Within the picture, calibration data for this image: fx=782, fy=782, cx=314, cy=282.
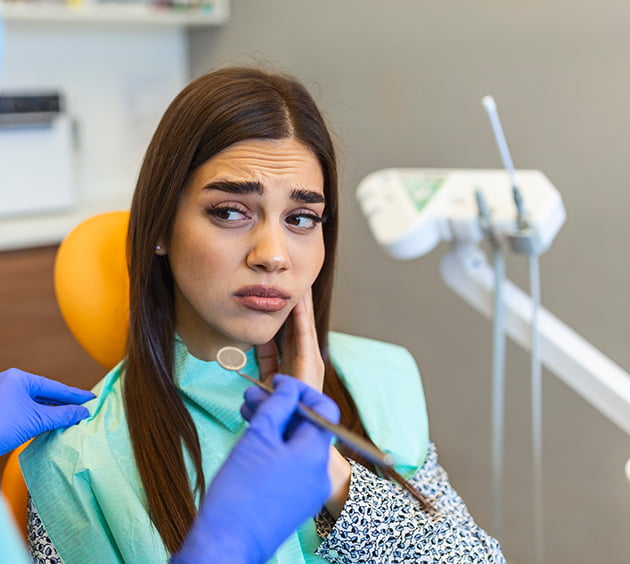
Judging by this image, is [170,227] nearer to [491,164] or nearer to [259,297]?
[259,297]

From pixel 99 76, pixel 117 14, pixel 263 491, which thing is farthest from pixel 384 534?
pixel 99 76

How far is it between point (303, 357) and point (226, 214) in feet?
0.81

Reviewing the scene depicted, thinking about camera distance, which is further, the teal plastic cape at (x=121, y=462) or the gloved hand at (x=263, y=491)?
the teal plastic cape at (x=121, y=462)

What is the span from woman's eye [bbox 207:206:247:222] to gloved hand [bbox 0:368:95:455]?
31cm

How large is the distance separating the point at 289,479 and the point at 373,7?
1.88 metres

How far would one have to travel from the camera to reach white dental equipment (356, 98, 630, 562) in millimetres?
1301

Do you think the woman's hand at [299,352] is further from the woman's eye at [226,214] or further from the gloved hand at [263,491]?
the gloved hand at [263,491]

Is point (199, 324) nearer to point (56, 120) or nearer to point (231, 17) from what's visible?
point (56, 120)

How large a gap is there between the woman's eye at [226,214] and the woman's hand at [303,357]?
20 centimetres

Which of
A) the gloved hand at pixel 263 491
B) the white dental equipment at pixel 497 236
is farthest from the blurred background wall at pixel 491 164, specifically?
the gloved hand at pixel 263 491

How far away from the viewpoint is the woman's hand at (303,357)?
104 cm

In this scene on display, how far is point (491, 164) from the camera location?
2.05 metres

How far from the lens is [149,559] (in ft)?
3.13

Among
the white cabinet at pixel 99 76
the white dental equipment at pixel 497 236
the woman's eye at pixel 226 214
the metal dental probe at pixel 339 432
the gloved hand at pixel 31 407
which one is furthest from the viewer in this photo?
the white cabinet at pixel 99 76
